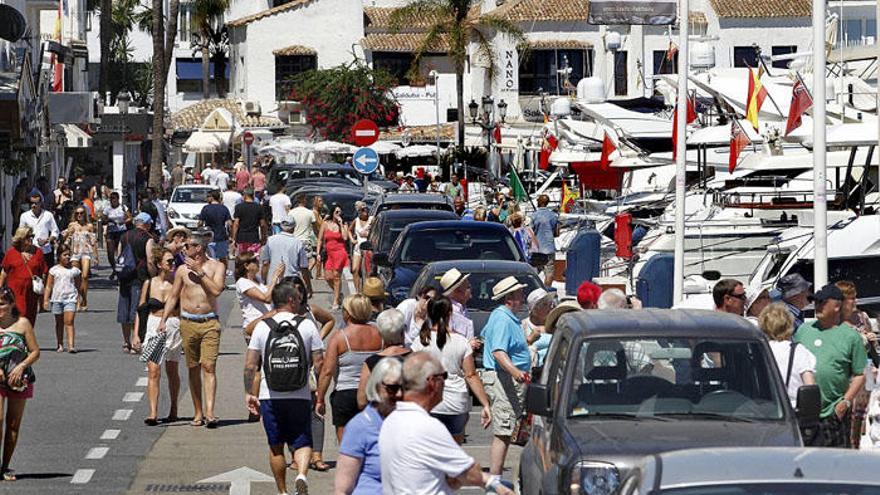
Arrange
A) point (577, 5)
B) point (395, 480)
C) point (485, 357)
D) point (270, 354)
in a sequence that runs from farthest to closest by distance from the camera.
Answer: point (577, 5), point (485, 357), point (270, 354), point (395, 480)

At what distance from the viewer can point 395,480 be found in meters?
8.16

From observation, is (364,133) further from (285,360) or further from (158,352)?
(285,360)

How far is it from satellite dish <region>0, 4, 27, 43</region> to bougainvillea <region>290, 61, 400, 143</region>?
41.3 m

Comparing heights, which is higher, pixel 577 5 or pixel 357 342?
pixel 577 5

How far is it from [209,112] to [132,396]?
71.6 meters

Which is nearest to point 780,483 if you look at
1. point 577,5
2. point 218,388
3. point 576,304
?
point 576,304

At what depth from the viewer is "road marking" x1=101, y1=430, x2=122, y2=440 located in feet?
55.4

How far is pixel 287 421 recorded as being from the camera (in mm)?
13227

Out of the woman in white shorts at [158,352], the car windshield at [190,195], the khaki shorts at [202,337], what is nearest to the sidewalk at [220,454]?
the woman in white shorts at [158,352]

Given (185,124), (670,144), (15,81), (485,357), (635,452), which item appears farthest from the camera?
(185,124)

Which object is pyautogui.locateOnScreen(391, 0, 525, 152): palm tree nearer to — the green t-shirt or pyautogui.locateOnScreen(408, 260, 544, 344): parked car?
pyautogui.locateOnScreen(408, 260, 544, 344): parked car

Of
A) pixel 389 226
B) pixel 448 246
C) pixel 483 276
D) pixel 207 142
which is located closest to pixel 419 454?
pixel 483 276

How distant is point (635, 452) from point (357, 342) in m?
3.58

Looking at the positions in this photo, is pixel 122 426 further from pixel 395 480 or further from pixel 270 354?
pixel 395 480
